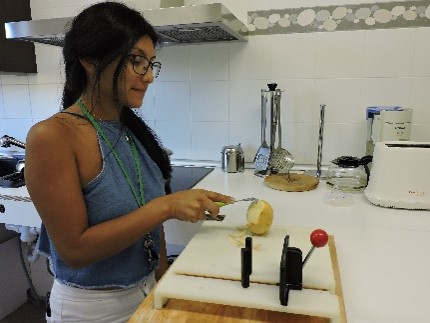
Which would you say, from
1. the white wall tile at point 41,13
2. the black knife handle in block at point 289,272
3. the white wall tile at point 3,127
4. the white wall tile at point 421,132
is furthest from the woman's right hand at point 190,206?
the white wall tile at point 3,127

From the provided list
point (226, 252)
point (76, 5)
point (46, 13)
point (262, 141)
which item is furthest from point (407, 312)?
point (46, 13)

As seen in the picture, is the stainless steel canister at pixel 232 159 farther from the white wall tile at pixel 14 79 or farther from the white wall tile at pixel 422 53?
the white wall tile at pixel 14 79

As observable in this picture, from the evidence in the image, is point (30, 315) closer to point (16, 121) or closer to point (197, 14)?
point (16, 121)

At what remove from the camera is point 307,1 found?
1.52m

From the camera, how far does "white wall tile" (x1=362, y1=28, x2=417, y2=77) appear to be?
146 cm

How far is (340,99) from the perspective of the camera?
156 centimetres

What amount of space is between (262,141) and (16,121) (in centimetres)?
133

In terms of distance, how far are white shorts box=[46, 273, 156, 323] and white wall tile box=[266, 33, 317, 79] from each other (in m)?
1.12

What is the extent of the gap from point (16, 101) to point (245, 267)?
1.80 meters

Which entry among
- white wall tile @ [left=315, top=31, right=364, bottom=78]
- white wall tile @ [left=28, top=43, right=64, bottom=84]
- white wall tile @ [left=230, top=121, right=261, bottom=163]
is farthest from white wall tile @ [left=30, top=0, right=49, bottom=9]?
white wall tile @ [left=315, top=31, right=364, bottom=78]

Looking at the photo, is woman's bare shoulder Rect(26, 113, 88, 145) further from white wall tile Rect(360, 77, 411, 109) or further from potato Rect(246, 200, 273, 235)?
white wall tile Rect(360, 77, 411, 109)

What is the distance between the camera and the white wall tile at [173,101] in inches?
67.7

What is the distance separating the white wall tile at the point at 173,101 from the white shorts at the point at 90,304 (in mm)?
1023

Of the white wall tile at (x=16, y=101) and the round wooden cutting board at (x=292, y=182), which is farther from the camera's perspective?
the white wall tile at (x=16, y=101)
